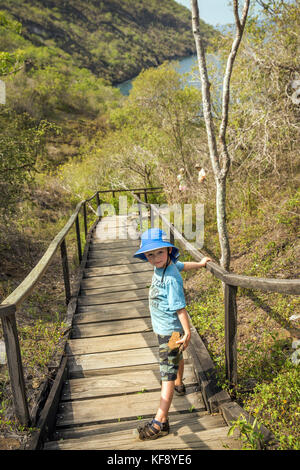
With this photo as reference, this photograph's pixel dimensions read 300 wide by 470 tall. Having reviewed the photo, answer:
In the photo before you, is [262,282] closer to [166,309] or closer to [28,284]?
[166,309]

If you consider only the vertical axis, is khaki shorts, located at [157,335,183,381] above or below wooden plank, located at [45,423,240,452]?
above

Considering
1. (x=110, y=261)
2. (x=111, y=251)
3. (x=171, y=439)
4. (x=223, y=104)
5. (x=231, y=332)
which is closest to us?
(x=171, y=439)

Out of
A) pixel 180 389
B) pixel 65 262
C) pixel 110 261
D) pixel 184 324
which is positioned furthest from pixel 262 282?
pixel 110 261

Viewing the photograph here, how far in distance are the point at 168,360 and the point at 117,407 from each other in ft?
2.46

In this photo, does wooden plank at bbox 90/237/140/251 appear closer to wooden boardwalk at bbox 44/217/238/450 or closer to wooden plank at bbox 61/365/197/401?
wooden boardwalk at bbox 44/217/238/450

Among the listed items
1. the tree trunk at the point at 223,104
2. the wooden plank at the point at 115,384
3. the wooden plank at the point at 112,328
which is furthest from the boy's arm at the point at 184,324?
the tree trunk at the point at 223,104

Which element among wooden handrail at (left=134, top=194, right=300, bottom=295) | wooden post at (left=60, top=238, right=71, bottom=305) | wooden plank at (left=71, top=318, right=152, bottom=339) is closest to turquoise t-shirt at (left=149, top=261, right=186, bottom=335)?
wooden handrail at (left=134, top=194, right=300, bottom=295)

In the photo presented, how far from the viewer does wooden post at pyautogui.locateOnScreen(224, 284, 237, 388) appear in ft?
8.76

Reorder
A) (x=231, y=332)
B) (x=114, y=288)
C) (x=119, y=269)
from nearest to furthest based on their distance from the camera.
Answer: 1. (x=231, y=332)
2. (x=114, y=288)
3. (x=119, y=269)

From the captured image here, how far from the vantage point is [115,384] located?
10.4 ft

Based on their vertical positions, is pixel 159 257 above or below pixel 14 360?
above

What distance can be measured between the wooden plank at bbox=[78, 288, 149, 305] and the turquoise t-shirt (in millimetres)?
2445
